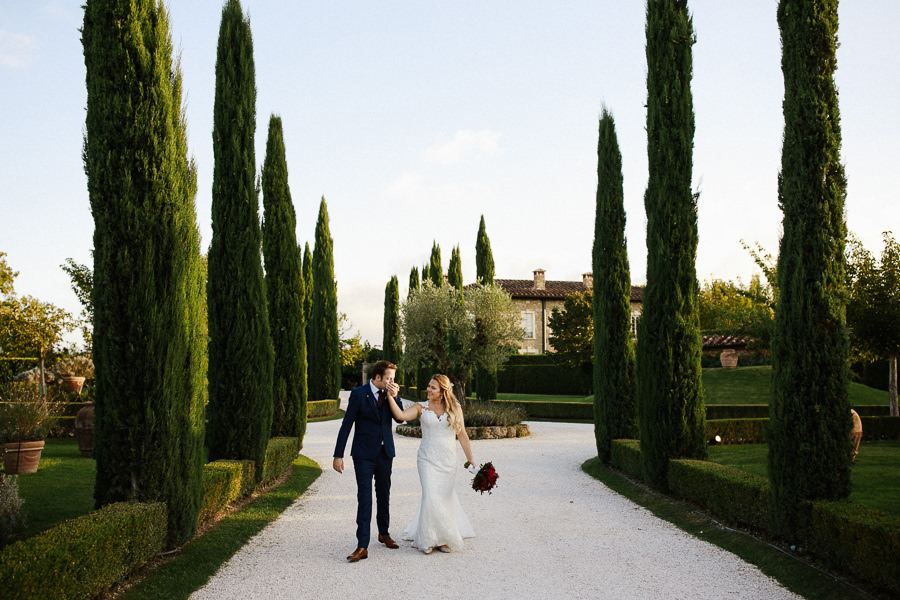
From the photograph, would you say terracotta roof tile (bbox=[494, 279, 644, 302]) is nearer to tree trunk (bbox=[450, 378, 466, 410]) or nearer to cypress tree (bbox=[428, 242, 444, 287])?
cypress tree (bbox=[428, 242, 444, 287])

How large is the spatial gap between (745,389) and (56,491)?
77.4 ft

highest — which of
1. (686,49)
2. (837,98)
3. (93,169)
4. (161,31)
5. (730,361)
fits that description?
(686,49)

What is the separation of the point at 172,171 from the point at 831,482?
265 inches

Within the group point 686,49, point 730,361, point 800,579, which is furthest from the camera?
point 730,361

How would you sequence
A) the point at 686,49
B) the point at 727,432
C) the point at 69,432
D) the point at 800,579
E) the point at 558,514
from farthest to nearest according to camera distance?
the point at 69,432 < the point at 727,432 < the point at 686,49 < the point at 558,514 < the point at 800,579

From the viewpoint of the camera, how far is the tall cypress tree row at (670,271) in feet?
31.6

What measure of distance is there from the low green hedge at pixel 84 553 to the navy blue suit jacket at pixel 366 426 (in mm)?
1749

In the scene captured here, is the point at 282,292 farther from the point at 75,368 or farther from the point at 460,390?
the point at 75,368

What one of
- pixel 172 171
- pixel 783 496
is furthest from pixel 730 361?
pixel 172 171

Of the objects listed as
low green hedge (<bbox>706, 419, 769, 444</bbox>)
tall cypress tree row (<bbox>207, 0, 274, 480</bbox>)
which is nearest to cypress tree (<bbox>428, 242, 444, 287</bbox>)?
low green hedge (<bbox>706, 419, 769, 444</bbox>)

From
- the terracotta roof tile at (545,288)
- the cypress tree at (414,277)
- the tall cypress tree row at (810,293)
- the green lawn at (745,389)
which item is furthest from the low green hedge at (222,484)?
the terracotta roof tile at (545,288)

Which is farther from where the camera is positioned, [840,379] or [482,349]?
[482,349]

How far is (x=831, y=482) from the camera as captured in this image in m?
6.14

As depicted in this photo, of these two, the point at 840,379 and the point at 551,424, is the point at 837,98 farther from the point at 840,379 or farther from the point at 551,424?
the point at 551,424
